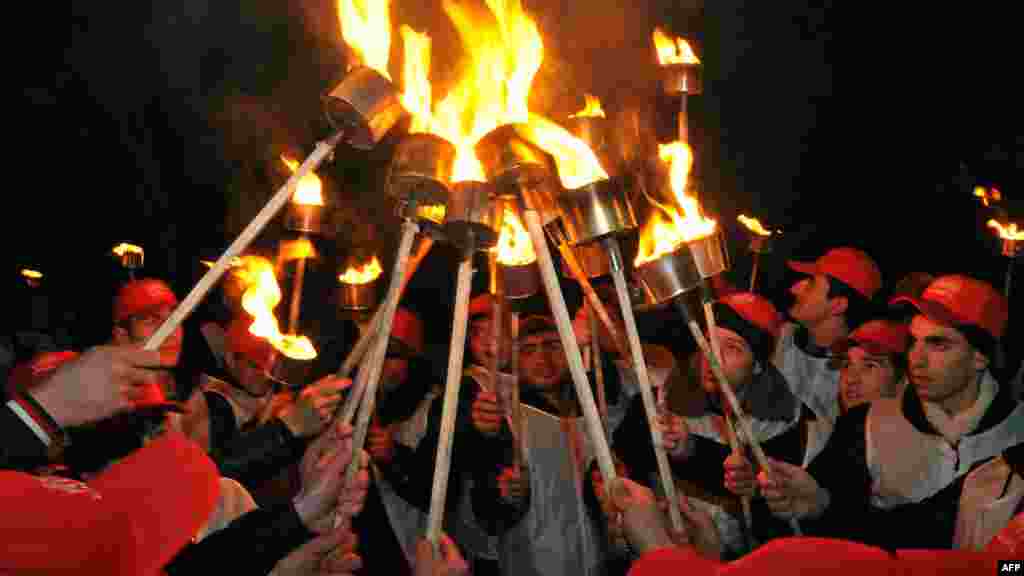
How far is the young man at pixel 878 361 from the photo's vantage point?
4.88 meters

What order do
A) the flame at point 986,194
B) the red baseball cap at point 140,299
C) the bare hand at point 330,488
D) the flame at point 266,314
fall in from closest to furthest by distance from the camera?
1. the bare hand at point 330,488
2. the flame at point 266,314
3. the red baseball cap at point 140,299
4. the flame at point 986,194

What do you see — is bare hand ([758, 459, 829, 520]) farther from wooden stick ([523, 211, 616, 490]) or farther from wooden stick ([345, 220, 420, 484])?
wooden stick ([345, 220, 420, 484])

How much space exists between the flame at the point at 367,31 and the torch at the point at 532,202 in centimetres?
39

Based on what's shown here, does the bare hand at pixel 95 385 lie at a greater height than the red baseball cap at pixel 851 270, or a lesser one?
lesser

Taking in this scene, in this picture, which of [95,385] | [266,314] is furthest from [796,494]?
[95,385]

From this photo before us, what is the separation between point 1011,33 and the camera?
1109 cm

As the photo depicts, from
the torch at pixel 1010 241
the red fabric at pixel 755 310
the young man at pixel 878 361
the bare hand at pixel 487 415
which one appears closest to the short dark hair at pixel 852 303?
the young man at pixel 878 361

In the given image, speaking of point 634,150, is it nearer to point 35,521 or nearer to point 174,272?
point 35,521

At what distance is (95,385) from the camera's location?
207cm

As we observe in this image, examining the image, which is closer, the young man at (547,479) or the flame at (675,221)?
the flame at (675,221)

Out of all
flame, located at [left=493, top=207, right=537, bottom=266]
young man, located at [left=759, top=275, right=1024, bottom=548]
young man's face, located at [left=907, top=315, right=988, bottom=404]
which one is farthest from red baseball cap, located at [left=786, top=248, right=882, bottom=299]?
flame, located at [left=493, top=207, right=537, bottom=266]

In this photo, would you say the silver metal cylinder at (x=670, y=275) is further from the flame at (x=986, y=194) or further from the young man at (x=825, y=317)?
the flame at (x=986, y=194)

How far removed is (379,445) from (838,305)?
3.47 meters

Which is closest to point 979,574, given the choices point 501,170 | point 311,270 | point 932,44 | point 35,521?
point 501,170
